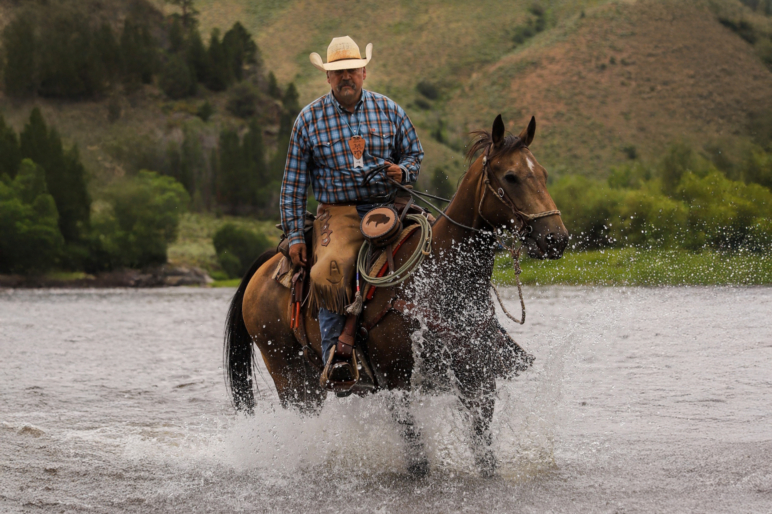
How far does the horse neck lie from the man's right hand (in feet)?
4.61

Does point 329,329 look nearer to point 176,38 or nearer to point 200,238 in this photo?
point 200,238

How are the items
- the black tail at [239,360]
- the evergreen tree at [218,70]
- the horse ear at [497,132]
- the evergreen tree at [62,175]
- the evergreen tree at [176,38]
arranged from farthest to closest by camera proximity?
the evergreen tree at [176,38] < the evergreen tree at [218,70] < the evergreen tree at [62,175] < the black tail at [239,360] < the horse ear at [497,132]

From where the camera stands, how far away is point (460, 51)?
168 m

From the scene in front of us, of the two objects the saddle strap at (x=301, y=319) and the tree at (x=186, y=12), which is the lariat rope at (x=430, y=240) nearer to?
the saddle strap at (x=301, y=319)

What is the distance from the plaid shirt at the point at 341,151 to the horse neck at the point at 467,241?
2.43 feet

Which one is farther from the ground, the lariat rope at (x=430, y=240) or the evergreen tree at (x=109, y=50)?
the evergreen tree at (x=109, y=50)

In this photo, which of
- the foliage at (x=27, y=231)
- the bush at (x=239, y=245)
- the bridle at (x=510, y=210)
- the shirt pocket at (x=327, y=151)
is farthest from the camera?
the bush at (x=239, y=245)

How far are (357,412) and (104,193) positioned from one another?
7728 centimetres

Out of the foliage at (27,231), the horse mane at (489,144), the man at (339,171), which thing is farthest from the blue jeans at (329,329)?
the foliage at (27,231)

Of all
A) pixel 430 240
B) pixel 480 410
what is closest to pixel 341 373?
pixel 480 410

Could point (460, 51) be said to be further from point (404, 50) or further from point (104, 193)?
point (104, 193)

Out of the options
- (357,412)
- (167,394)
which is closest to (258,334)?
(357,412)

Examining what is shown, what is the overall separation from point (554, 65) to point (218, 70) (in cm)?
5966

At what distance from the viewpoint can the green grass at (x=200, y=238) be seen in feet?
253
